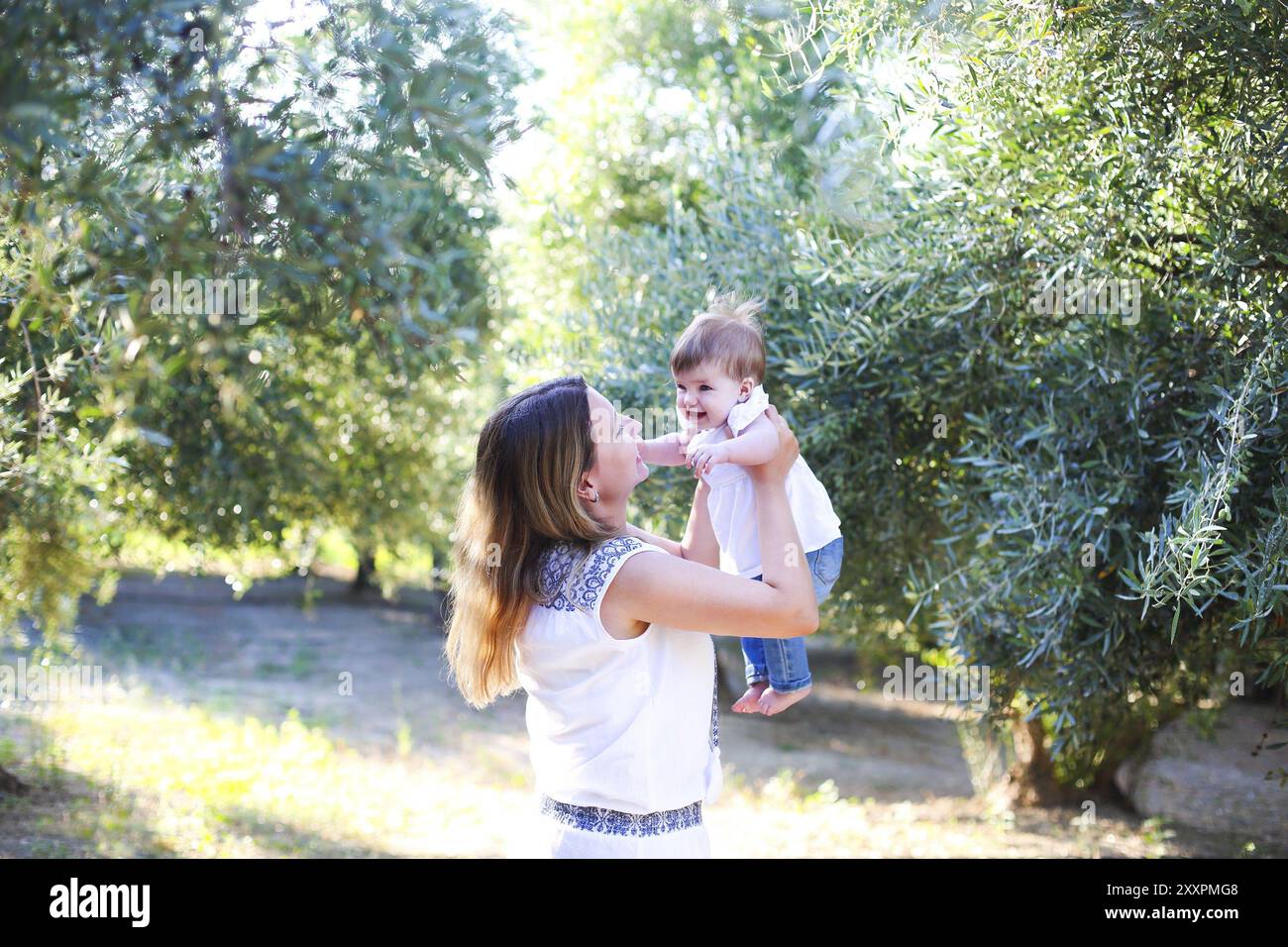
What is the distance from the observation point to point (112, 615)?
18.6 metres

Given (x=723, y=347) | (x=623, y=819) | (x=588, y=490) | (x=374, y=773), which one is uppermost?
(x=723, y=347)

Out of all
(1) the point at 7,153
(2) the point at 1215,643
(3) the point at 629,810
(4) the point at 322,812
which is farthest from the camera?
(4) the point at 322,812

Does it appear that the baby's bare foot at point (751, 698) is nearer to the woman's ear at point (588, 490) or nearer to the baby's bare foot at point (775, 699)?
the baby's bare foot at point (775, 699)

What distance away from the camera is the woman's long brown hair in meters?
2.64

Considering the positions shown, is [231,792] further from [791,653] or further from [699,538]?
[699,538]

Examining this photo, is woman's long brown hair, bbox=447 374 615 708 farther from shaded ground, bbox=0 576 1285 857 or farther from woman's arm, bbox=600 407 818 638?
shaded ground, bbox=0 576 1285 857

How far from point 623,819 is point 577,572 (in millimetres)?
599

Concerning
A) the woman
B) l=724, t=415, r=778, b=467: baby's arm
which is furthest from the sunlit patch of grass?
l=724, t=415, r=778, b=467: baby's arm

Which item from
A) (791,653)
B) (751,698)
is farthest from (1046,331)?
(751,698)

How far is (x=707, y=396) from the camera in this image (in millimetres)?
3303

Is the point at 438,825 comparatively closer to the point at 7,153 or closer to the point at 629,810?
the point at 629,810

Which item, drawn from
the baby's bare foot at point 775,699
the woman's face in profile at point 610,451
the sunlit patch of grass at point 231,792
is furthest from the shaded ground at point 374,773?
the woman's face in profile at point 610,451
